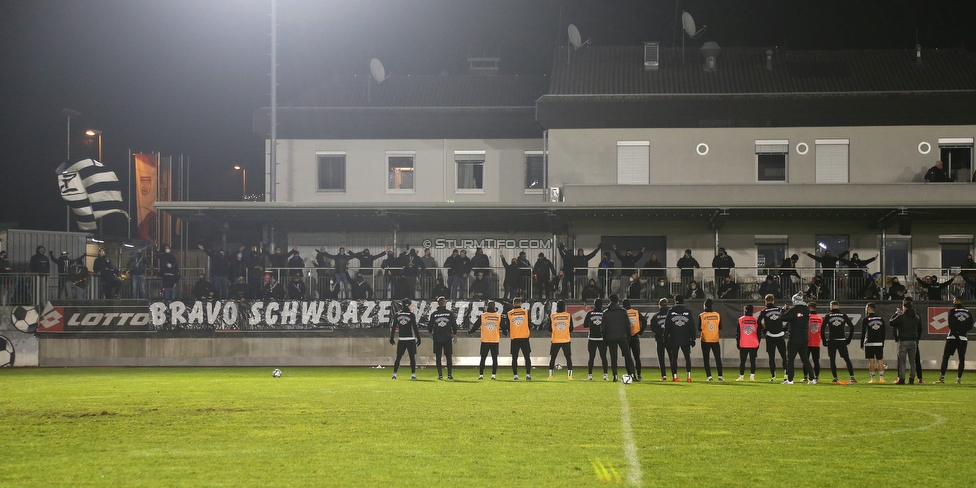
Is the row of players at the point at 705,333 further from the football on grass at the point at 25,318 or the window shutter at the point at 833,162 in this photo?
the football on grass at the point at 25,318

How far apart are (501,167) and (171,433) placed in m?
26.9

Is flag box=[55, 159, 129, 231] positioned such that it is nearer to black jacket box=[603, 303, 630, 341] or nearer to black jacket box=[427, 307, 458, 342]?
black jacket box=[427, 307, 458, 342]

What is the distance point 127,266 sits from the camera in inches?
1286

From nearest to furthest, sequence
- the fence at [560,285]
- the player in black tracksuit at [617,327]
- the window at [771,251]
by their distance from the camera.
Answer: the player in black tracksuit at [617,327], the fence at [560,285], the window at [771,251]

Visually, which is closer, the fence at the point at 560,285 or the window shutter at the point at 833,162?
the fence at the point at 560,285

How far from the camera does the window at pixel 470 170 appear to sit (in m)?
37.0

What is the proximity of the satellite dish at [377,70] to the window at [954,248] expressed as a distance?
2301 cm

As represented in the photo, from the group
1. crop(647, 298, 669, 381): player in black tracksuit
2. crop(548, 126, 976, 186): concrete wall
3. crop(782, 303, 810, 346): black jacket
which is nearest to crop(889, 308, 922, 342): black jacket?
crop(782, 303, 810, 346): black jacket

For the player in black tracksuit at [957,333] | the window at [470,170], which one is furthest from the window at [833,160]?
the player in black tracksuit at [957,333]

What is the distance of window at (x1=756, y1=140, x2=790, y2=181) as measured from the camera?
34781 mm

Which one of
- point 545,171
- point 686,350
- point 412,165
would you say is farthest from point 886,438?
point 412,165

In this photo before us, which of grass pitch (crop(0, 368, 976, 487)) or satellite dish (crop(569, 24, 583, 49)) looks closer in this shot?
grass pitch (crop(0, 368, 976, 487))

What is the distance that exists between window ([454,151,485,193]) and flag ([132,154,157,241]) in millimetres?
14398

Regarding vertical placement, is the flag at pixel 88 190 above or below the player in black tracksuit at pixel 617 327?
above
